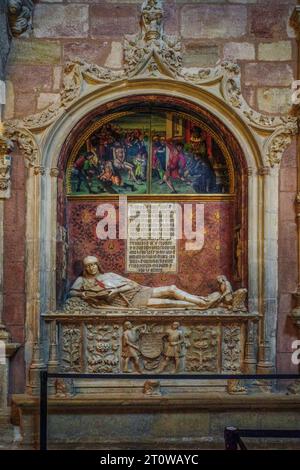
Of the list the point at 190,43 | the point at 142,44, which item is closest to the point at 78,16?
the point at 142,44

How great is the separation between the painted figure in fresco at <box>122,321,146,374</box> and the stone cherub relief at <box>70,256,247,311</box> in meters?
0.29

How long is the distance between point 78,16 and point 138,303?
332 cm

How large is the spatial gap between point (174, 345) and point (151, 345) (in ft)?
0.88

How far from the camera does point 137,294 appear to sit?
252 inches

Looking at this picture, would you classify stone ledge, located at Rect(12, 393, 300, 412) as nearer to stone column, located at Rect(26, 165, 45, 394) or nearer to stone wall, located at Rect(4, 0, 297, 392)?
stone column, located at Rect(26, 165, 45, 394)

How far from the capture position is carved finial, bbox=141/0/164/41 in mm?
6273

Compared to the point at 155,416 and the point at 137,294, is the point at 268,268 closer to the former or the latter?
the point at 137,294

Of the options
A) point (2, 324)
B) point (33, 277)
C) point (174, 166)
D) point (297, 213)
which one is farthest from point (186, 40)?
point (2, 324)

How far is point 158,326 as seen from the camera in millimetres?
6180

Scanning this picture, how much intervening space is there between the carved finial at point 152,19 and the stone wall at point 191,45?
0.12m
